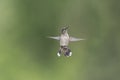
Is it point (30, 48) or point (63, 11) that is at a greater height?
point (63, 11)

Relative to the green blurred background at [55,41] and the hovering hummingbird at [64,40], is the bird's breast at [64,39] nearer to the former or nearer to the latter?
the hovering hummingbird at [64,40]

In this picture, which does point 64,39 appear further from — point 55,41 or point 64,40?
point 55,41

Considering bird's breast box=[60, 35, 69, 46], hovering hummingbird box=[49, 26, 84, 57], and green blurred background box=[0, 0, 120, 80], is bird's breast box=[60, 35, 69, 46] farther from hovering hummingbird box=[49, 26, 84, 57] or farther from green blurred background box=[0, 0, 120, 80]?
green blurred background box=[0, 0, 120, 80]

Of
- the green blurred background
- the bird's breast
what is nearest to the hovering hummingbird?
the bird's breast

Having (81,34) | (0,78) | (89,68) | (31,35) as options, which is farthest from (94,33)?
(0,78)

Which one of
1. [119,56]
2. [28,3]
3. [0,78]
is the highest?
[28,3]

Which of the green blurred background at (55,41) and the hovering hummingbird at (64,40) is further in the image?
the green blurred background at (55,41)

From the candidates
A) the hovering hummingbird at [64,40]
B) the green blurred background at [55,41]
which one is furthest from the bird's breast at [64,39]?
the green blurred background at [55,41]

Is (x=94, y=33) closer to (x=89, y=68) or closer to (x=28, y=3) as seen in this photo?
(x=89, y=68)

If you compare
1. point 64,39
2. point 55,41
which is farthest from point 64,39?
point 55,41
